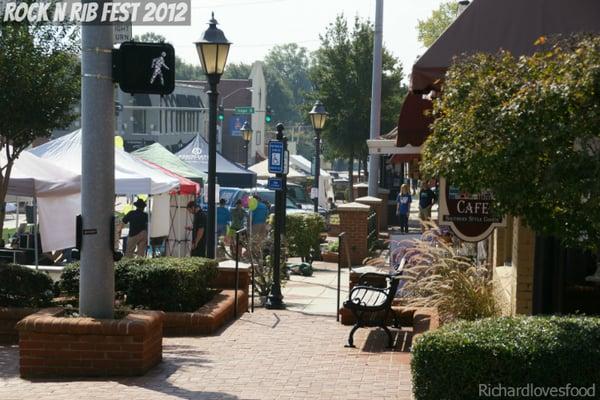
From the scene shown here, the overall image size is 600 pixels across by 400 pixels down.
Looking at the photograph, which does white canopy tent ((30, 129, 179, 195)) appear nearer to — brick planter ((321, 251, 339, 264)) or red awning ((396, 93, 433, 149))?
brick planter ((321, 251, 339, 264))

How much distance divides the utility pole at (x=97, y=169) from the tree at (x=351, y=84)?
36232 millimetres

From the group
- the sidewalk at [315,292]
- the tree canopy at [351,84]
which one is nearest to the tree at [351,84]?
the tree canopy at [351,84]

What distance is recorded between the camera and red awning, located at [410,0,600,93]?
8906 millimetres

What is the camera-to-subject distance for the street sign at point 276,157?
17219 millimetres

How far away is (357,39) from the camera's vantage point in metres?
46.0

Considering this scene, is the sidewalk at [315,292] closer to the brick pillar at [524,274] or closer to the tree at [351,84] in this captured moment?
the brick pillar at [524,274]

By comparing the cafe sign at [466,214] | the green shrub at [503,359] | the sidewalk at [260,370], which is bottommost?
the sidewalk at [260,370]

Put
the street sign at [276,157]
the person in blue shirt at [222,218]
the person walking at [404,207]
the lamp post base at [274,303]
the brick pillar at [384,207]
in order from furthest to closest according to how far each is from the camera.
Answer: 1. the brick pillar at [384,207]
2. the person walking at [404,207]
3. the person in blue shirt at [222,218]
4. the street sign at [276,157]
5. the lamp post base at [274,303]

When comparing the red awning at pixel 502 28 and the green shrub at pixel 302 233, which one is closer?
the red awning at pixel 502 28

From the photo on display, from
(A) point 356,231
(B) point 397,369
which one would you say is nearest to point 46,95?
(B) point 397,369

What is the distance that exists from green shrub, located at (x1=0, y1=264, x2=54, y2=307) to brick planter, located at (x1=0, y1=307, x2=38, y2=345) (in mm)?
252

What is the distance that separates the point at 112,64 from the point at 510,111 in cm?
418

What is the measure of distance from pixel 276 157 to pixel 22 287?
262 inches

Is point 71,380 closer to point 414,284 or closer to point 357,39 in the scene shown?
point 414,284
